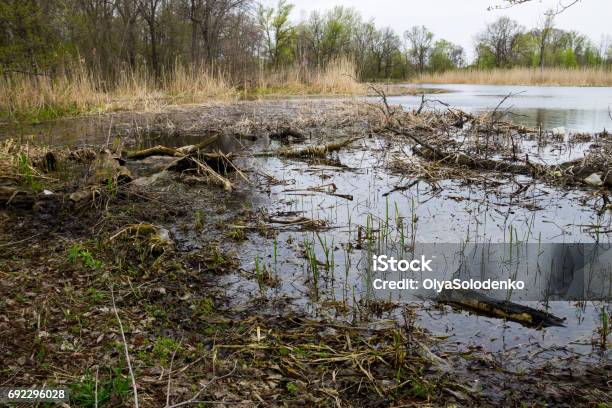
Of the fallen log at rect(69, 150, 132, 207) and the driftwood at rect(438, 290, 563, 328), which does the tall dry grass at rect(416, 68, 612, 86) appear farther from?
the driftwood at rect(438, 290, 563, 328)

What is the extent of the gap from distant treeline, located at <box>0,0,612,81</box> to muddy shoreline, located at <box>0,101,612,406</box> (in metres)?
2.85

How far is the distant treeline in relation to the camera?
12195 millimetres

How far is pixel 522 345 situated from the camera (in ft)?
7.30

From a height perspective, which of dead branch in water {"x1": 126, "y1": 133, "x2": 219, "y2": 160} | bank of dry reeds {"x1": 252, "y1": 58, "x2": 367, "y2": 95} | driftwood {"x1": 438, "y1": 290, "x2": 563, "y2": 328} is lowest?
driftwood {"x1": 438, "y1": 290, "x2": 563, "y2": 328}

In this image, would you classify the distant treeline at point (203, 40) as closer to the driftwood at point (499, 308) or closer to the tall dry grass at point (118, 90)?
the tall dry grass at point (118, 90)

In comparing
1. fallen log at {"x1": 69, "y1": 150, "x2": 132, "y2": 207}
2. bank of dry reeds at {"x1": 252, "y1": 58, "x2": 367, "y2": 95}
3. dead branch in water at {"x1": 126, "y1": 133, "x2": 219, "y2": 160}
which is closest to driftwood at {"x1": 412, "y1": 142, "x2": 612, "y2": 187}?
dead branch in water at {"x1": 126, "y1": 133, "x2": 219, "y2": 160}

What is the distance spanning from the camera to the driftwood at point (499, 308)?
2.44 metres

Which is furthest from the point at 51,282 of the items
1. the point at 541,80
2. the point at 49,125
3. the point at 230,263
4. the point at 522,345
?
the point at 541,80

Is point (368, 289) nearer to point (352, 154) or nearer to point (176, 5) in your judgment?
point (352, 154)

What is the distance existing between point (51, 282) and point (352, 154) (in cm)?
500

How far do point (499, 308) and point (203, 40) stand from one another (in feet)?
84.6

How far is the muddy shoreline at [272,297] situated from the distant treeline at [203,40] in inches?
112

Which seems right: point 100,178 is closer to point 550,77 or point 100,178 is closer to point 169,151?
point 169,151

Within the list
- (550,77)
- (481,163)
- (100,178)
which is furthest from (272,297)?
(550,77)
